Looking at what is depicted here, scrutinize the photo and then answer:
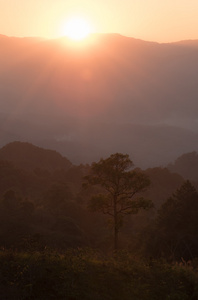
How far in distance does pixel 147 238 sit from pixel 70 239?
10951mm

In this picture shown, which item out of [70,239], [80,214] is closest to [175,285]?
[70,239]

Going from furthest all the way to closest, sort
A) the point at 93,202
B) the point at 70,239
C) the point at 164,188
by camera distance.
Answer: the point at 164,188
the point at 70,239
the point at 93,202

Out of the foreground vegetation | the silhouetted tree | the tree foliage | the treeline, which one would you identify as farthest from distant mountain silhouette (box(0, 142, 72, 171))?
the foreground vegetation

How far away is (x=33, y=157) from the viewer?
128 m

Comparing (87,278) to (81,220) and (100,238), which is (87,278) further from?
(81,220)

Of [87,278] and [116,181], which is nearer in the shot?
[87,278]

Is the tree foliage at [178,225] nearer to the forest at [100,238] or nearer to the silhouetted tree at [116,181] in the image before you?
the forest at [100,238]

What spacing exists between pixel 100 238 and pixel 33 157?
8368 centimetres

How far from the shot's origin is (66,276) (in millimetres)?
12320

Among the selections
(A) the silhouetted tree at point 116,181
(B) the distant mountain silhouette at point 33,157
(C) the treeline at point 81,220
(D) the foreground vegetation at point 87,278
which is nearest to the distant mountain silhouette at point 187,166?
(B) the distant mountain silhouette at point 33,157

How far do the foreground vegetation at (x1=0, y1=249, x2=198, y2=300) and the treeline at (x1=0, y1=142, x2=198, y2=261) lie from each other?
1946 mm

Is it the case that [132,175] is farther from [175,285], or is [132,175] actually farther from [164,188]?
[164,188]

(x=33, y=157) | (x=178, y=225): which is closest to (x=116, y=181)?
(x=178, y=225)

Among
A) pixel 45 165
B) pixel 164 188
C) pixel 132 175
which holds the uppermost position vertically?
pixel 45 165
